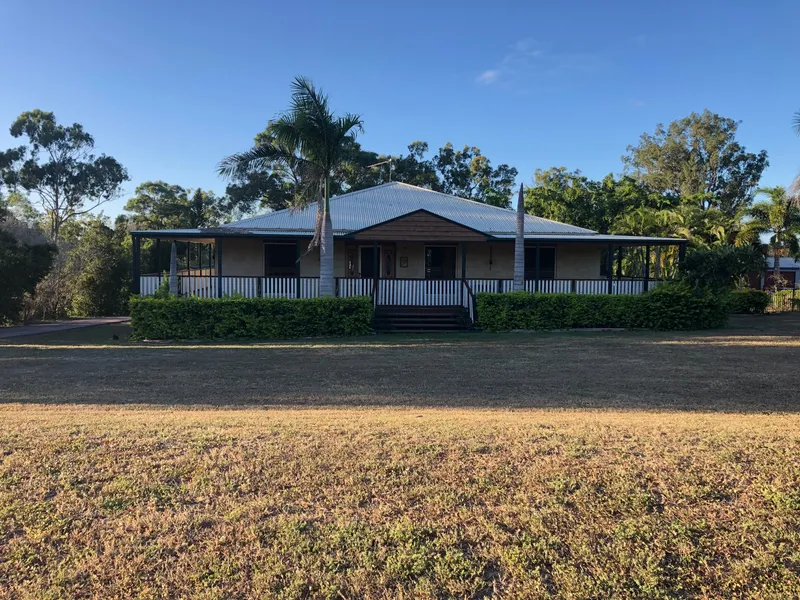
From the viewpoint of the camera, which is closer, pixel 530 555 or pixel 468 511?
pixel 530 555

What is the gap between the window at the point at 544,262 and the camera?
21172mm

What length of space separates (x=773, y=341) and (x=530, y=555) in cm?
1339

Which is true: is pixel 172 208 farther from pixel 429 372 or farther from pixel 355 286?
pixel 429 372

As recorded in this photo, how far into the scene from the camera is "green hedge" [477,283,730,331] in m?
15.6

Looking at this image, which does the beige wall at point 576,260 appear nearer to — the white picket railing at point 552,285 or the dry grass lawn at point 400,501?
the white picket railing at point 552,285

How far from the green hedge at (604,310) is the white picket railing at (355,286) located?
3.77m

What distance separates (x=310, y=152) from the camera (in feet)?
49.4

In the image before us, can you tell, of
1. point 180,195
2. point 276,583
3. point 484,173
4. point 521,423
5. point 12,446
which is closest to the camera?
point 276,583

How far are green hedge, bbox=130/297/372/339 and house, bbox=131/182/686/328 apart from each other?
8.59 ft

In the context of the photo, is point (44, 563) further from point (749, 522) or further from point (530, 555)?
point (749, 522)

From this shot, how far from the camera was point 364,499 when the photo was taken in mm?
3406

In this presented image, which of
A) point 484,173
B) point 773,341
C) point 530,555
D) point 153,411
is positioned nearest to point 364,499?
point 530,555

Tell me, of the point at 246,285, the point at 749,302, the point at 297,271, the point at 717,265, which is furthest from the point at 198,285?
the point at 749,302

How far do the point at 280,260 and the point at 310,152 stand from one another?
626 cm
